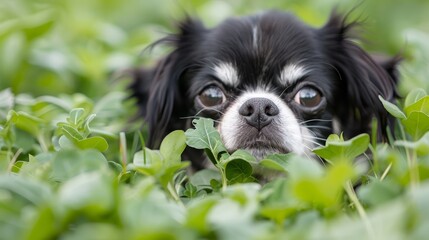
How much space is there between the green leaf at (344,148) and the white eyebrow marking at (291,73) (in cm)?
88

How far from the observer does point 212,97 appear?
302cm

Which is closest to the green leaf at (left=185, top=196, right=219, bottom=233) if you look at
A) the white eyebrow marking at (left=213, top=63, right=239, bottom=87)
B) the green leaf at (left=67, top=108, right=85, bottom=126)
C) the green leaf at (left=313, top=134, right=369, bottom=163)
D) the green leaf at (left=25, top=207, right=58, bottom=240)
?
the green leaf at (left=25, top=207, right=58, bottom=240)

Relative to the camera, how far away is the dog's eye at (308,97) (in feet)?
9.71

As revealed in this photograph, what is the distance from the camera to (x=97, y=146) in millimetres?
2219

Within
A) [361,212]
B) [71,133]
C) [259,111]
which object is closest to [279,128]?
[259,111]

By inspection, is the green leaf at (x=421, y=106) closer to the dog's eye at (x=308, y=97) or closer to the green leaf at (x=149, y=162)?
the dog's eye at (x=308, y=97)

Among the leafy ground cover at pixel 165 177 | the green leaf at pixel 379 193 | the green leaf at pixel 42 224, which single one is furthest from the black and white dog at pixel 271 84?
the green leaf at pixel 42 224

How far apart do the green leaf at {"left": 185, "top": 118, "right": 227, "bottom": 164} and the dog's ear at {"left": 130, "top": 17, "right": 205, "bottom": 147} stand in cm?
83

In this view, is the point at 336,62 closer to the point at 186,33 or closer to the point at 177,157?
the point at 186,33

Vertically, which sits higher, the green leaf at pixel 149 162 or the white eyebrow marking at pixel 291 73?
the white eyebrow marking at pixel 291 73

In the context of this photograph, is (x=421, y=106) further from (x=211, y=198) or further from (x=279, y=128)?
(x=211, y=198)

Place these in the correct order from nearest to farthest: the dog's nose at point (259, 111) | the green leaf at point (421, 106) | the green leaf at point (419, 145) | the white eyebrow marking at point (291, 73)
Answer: the green leaf at point (419, 145), the green leaf at point (421, 106), the dog's nose at point (259, 111), the white eyebrow marking at point (291, 73)

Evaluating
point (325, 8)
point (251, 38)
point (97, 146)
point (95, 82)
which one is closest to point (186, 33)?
point (251, 38)

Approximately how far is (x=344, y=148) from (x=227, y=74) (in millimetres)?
1031
